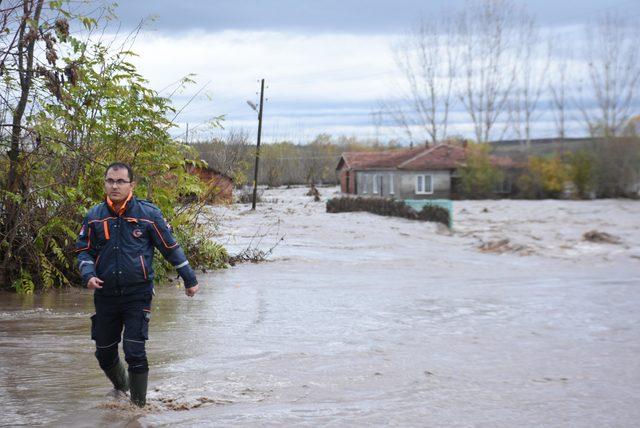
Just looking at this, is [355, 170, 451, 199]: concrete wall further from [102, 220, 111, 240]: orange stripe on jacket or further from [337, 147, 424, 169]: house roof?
[102, 220, 111, 240]: orange stripe on jacket

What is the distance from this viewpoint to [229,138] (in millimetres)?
20297

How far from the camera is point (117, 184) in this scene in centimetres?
631

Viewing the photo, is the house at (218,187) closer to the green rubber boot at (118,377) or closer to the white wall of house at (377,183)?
the green rubber boot at (118,377)

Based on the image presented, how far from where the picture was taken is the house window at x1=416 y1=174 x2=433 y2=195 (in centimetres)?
6850

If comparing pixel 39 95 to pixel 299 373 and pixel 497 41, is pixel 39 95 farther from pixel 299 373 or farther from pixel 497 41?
pixel 497 41

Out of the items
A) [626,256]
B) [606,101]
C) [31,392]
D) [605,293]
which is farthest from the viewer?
[606,101]

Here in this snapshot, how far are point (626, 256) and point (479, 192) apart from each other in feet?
116

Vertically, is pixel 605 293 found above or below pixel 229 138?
below

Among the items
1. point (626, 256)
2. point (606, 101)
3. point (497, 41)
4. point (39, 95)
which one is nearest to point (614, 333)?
point (39, 95)

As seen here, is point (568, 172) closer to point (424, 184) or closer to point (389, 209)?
point (424, 184)

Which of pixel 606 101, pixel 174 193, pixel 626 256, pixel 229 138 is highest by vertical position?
pixel 606 101

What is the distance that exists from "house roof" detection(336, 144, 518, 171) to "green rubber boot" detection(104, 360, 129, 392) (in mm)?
61483

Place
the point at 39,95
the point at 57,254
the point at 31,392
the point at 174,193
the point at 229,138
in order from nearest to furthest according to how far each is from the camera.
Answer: the point at 31,392 → the point at 39,95 → the point at 57,254 → the point at 174,193 → the point at 229,138

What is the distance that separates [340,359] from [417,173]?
5989 cm
